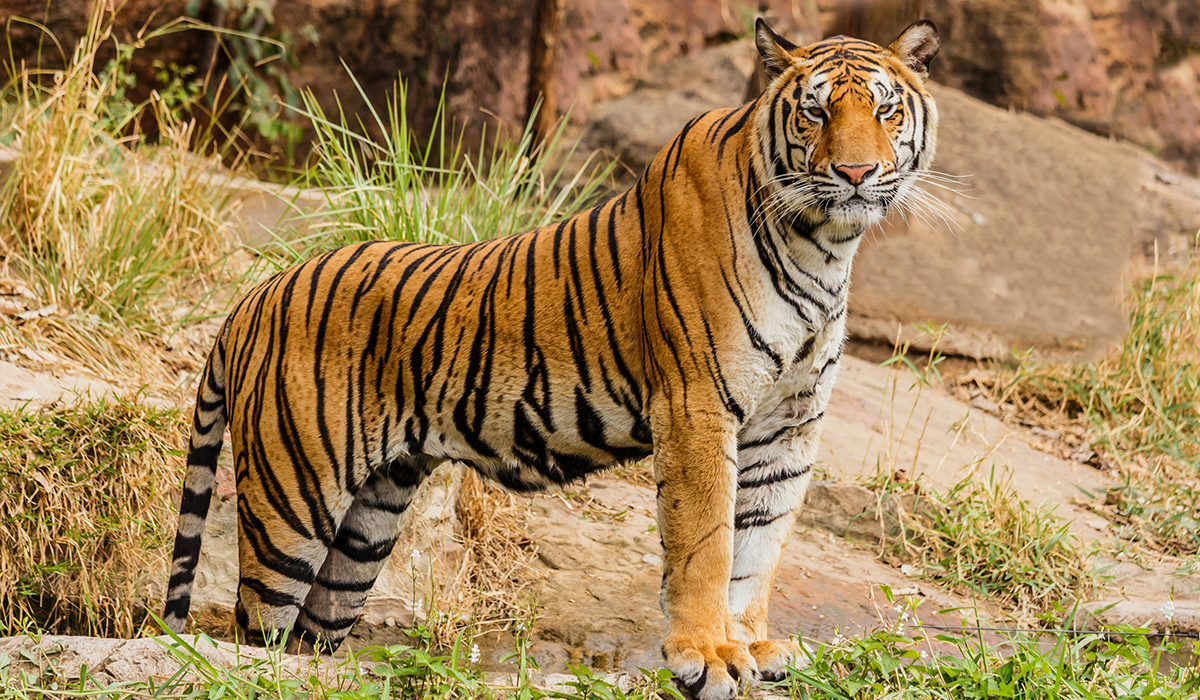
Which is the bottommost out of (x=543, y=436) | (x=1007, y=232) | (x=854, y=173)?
(x=1007, y=232)

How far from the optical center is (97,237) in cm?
518

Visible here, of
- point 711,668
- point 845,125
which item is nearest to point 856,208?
point 845,125

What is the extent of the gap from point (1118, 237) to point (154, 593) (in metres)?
6.94

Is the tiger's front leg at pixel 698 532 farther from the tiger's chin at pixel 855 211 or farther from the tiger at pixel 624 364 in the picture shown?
the tiger's chin at pixel 855 211

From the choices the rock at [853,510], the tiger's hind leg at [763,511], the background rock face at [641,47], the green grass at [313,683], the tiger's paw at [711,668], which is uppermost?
the background rock face at [641,47]

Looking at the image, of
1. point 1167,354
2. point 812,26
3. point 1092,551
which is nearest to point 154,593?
point 1092,551

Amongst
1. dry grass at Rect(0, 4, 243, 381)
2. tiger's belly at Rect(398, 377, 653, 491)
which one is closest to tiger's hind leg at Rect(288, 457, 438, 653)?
tiger's belly at Rect(398, 377, 653, 491)

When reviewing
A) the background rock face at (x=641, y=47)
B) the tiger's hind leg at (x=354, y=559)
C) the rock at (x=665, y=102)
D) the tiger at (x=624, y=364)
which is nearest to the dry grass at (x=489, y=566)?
the tiger's hind leg at (x=354, y=559)

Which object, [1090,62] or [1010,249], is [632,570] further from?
[1090,62]

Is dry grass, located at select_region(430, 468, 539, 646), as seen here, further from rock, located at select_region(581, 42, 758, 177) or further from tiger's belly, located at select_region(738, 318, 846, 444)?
rock, located at select_region(581, 42, 758, 177)

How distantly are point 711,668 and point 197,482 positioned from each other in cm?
168

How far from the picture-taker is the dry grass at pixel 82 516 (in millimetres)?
3709

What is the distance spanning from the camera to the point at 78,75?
18.3ft

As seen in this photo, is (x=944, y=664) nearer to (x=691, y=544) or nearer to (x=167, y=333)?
(x=691, y=544)
